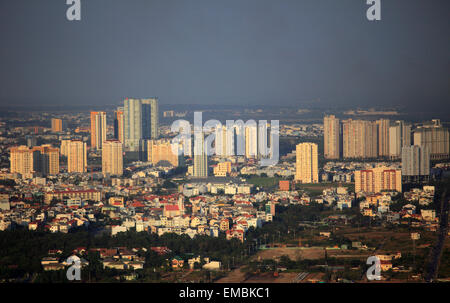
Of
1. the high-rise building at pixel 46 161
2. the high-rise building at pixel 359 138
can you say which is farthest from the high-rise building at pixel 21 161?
the high-rise building at pixel 359 138

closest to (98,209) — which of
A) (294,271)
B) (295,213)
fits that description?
(295,213)

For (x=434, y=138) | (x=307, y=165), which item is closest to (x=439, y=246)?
(x=307, y=165)

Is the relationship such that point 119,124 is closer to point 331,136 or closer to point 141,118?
point 141,118

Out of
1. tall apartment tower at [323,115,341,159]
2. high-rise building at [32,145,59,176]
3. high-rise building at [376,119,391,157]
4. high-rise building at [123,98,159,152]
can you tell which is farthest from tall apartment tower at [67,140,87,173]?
high-rise building at [376,119,391,157]

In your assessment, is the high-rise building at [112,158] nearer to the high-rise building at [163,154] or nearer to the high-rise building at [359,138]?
the high-rise building at [163,154]

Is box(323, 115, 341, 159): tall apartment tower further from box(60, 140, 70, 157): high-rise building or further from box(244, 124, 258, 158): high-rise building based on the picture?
box(60, 140, 70, 157): high-rise building
